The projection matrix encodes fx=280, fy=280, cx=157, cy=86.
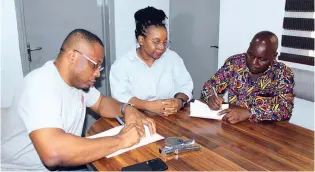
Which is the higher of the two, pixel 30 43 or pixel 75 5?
pixel 75 5

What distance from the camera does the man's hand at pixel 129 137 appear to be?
54.6 inches

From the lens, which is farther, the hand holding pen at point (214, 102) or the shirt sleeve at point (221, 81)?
the shirt sleeve at point (221, 81)

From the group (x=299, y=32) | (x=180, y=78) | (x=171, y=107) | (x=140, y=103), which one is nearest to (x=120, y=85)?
(x=140, y=103)

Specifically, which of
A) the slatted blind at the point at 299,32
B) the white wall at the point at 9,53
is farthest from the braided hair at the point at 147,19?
the white wall at the point at 9,53

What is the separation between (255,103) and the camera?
6.46ft

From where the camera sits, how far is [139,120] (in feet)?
5.49

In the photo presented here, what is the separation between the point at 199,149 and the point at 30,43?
106 inches

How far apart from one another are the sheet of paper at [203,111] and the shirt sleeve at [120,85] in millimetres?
473

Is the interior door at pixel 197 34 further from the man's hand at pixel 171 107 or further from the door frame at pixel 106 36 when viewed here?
the man's hand at pixel 171 107

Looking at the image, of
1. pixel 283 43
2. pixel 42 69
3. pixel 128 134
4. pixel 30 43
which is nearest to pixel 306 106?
pixel 283 43

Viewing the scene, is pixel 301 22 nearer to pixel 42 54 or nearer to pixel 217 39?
pixel 217 39

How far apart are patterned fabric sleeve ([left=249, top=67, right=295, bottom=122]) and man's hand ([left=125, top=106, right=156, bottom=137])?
0.65 metres

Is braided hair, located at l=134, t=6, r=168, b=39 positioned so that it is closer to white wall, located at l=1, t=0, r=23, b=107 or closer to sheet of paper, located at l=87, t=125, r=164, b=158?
sheet of paper, located at l=87, t=125, r=164, b=158

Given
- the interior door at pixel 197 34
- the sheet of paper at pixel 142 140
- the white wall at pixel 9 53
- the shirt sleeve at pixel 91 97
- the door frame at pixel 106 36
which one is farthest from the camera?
the interior door at pixel 197 34
